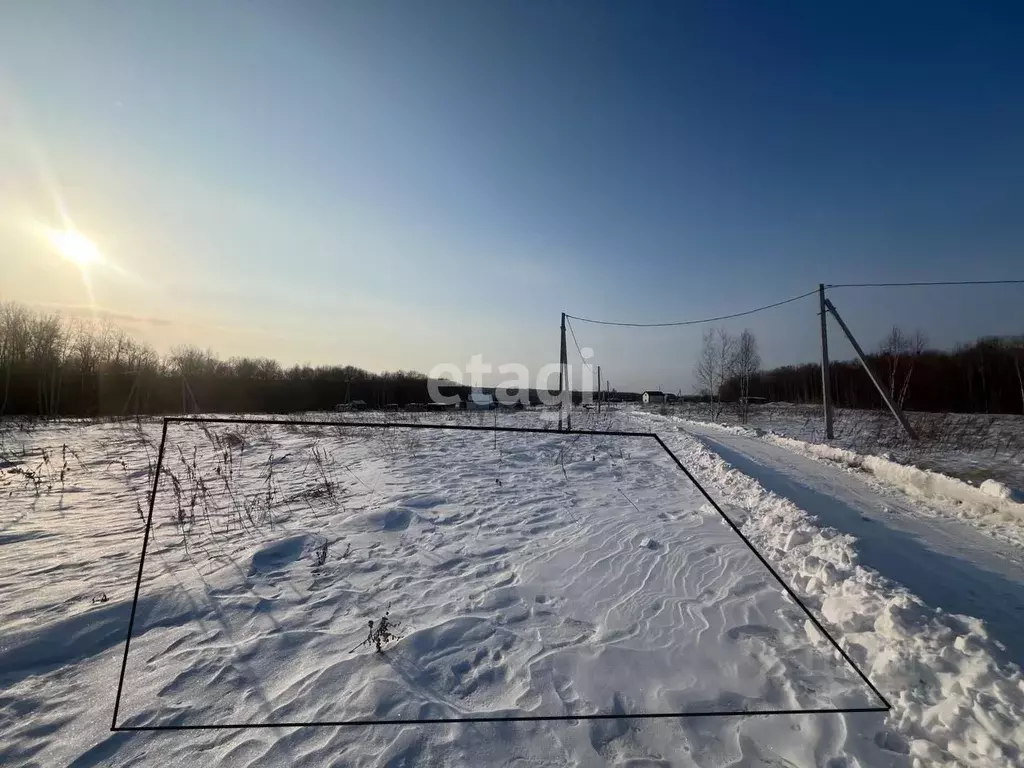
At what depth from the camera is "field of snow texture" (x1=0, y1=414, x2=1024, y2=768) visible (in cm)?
208

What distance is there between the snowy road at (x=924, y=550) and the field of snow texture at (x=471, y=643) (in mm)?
434

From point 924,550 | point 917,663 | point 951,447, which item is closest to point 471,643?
point 917,663

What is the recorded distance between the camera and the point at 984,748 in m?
1.87

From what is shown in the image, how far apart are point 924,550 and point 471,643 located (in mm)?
4663

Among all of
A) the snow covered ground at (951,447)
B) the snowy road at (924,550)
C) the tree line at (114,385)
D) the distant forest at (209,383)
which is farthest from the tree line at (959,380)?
the tree line at (114,385)

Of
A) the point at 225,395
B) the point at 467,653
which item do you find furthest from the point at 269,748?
the point at 225,395

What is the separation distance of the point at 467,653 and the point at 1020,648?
3.40m

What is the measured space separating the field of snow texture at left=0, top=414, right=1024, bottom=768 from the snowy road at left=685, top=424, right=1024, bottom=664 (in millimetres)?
434

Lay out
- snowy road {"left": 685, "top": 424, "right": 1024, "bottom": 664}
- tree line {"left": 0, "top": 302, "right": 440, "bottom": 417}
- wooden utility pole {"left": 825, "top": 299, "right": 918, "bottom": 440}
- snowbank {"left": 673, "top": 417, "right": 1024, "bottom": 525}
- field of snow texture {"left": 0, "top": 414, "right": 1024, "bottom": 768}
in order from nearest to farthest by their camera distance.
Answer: field of snow texture {"left": 0, "top": 414, "right": 1024, "bottom": 768}, snowy road {"left": 685, "top": 424, "right": 1024, "bottom": 664}, snowbank {"left": 673, "top": 417, "right": 1024, "bottom": 525}, wooden utility pole {"left": 825, "top": 299, "right": 918, "bottom": 440}, tree line {"left": 0, "top": 302, "right": 440, "bottom": 417}

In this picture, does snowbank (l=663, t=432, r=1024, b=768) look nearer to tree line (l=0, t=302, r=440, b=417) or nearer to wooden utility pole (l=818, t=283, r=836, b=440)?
wooden utility pole (l=818, t=283, r=836, b=440)

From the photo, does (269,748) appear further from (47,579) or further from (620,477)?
(620,477)

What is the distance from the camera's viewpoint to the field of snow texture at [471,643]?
208 cm

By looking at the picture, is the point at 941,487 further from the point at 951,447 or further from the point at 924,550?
the point at 951,447

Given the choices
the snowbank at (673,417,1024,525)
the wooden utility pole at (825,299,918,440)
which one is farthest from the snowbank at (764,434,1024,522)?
the wooden utility pole at (825,299,918,440)
